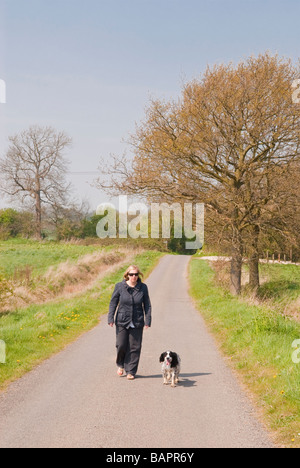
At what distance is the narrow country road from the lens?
570 cm

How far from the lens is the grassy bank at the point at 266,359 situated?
6.37m

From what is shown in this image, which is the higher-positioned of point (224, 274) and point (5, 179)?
point (5, 179)

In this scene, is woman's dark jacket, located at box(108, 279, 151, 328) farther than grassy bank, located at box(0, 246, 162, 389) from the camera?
No

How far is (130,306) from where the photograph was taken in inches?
352

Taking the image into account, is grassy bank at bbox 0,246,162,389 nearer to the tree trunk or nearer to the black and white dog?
the black and white dog

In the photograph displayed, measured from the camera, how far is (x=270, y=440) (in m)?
5.75

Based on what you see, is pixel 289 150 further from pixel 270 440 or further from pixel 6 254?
pixel 6 254

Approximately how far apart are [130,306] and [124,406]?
2269 millimetres

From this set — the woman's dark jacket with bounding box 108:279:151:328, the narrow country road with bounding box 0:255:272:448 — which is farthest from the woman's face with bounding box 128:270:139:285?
the narrow country road with bounding box 0:255:272:448

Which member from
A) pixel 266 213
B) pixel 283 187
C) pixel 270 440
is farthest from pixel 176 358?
pixel 266 213

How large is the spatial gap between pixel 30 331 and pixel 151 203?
11501 mm
